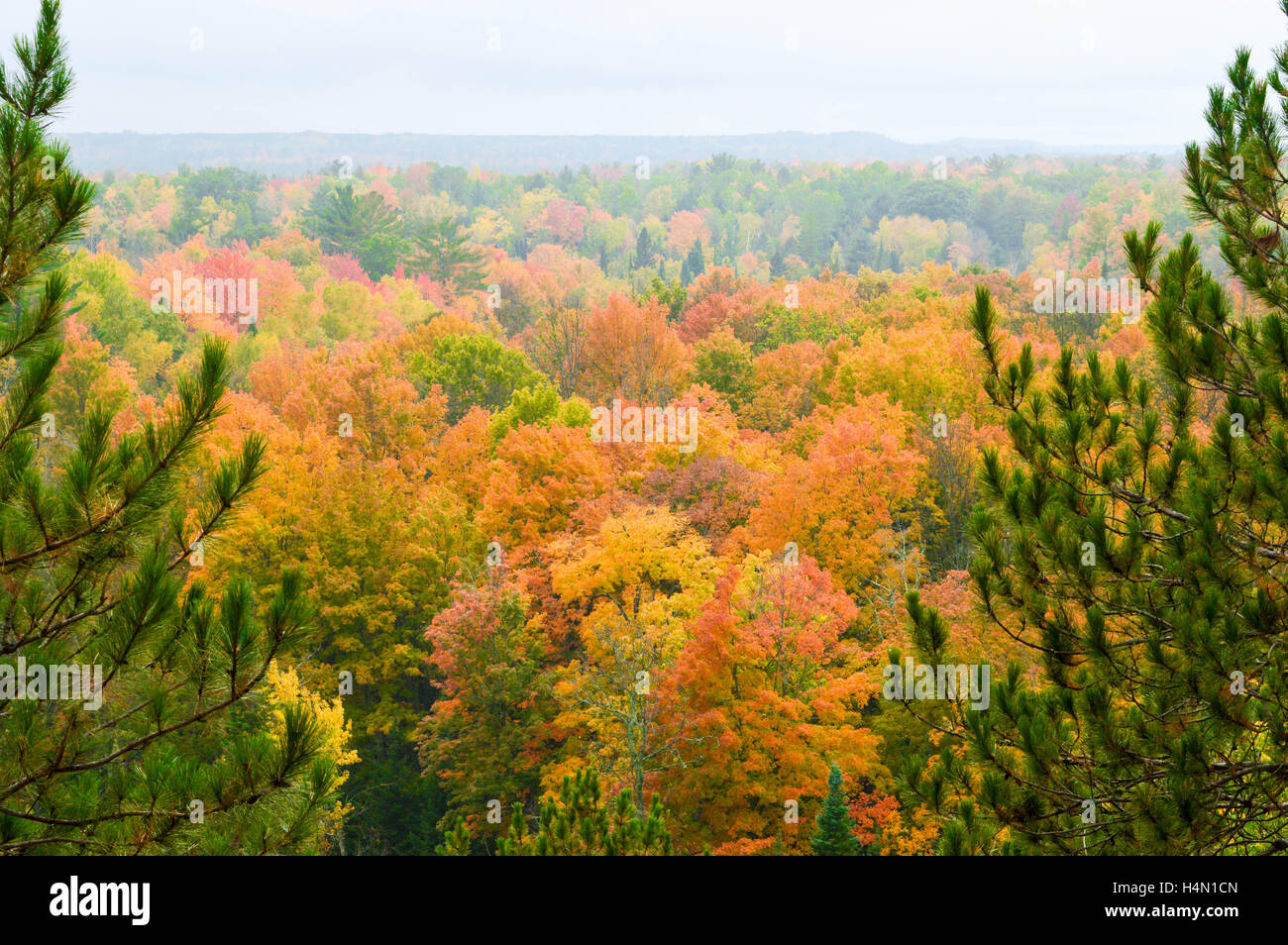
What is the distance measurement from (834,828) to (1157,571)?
10566 mm

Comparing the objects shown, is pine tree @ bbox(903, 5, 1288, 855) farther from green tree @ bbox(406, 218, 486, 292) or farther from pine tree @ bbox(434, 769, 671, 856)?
green tree @ bbox(406, 218, 486, 292)

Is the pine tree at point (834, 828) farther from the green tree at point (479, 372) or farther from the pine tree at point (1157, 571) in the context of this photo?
the green tree at point (479, 372)

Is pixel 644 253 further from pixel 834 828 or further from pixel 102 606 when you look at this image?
pixel 102 606

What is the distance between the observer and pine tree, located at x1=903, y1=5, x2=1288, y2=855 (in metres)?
7.39

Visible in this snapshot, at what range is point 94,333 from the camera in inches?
2203

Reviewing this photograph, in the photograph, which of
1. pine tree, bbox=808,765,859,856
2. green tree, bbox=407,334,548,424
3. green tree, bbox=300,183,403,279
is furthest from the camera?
green tree, bbox=300,183,403,279

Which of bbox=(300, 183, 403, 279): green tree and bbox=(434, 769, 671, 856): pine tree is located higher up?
bbox=(300, 183, 403, 279): green tree

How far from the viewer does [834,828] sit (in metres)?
17.7

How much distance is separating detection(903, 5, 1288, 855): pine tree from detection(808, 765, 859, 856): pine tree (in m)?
9.08

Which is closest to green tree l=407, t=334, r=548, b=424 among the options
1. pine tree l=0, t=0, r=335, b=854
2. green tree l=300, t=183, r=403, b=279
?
pine tree l=0, t=0, r=335, b=854

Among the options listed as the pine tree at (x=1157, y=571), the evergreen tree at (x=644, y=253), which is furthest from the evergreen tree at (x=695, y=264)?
the pine tree at (x=1157, y=571)

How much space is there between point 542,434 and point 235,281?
47.7m

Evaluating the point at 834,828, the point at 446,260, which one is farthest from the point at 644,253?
the point at 834,828
